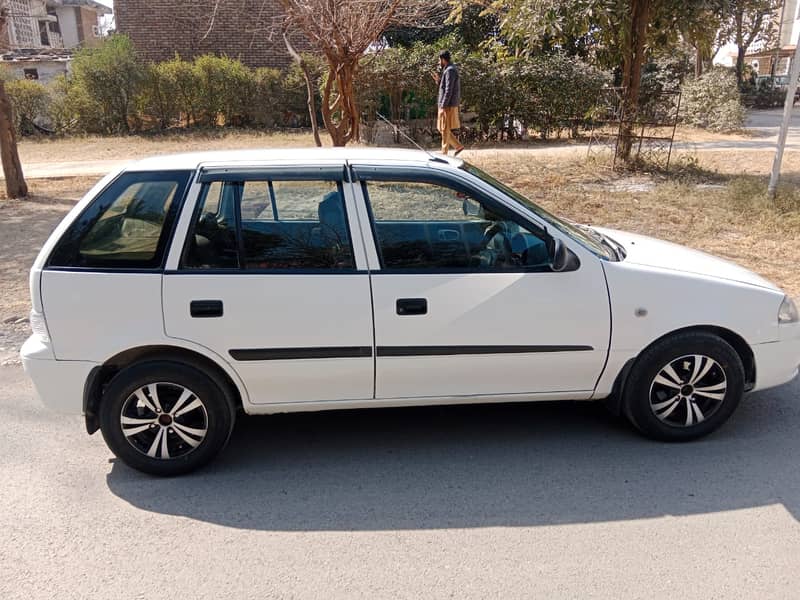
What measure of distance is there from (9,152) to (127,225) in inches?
367

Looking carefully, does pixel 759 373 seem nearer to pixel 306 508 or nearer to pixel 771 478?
pixel 771 478

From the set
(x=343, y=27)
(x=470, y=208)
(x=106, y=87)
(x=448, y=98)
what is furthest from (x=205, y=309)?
(x=106, y=87)

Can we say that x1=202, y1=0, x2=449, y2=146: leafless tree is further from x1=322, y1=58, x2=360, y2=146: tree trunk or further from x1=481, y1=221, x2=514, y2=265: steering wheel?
x1=481, y1=221, x2=514, y2=265: steering wheel

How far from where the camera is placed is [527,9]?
11.7m

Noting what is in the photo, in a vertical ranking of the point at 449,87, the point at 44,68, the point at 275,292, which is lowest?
the point at 275,292

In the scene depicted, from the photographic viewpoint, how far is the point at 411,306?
12.1 feet

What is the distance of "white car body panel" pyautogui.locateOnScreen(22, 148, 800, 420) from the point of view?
359 centimetres

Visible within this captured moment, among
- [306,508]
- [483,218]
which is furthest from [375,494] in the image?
[483,218]

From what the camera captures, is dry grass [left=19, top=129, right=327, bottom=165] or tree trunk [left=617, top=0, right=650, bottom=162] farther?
dry grass [left=19, top=129, right=327, bottom=165]

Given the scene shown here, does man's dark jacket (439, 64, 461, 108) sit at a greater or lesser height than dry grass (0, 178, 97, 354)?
greater

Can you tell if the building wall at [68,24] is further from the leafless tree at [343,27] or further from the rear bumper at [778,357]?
the rear bumper at [778,357]

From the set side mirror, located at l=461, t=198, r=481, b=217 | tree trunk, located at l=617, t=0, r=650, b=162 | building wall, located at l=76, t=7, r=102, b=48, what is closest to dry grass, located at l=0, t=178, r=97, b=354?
side mirror, located at l=461, t=198, r=481, b=217

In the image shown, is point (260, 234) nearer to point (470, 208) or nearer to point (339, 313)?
point (339, 313)

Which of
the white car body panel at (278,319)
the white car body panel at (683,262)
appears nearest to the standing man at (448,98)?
the white car body panel at (683,262)
